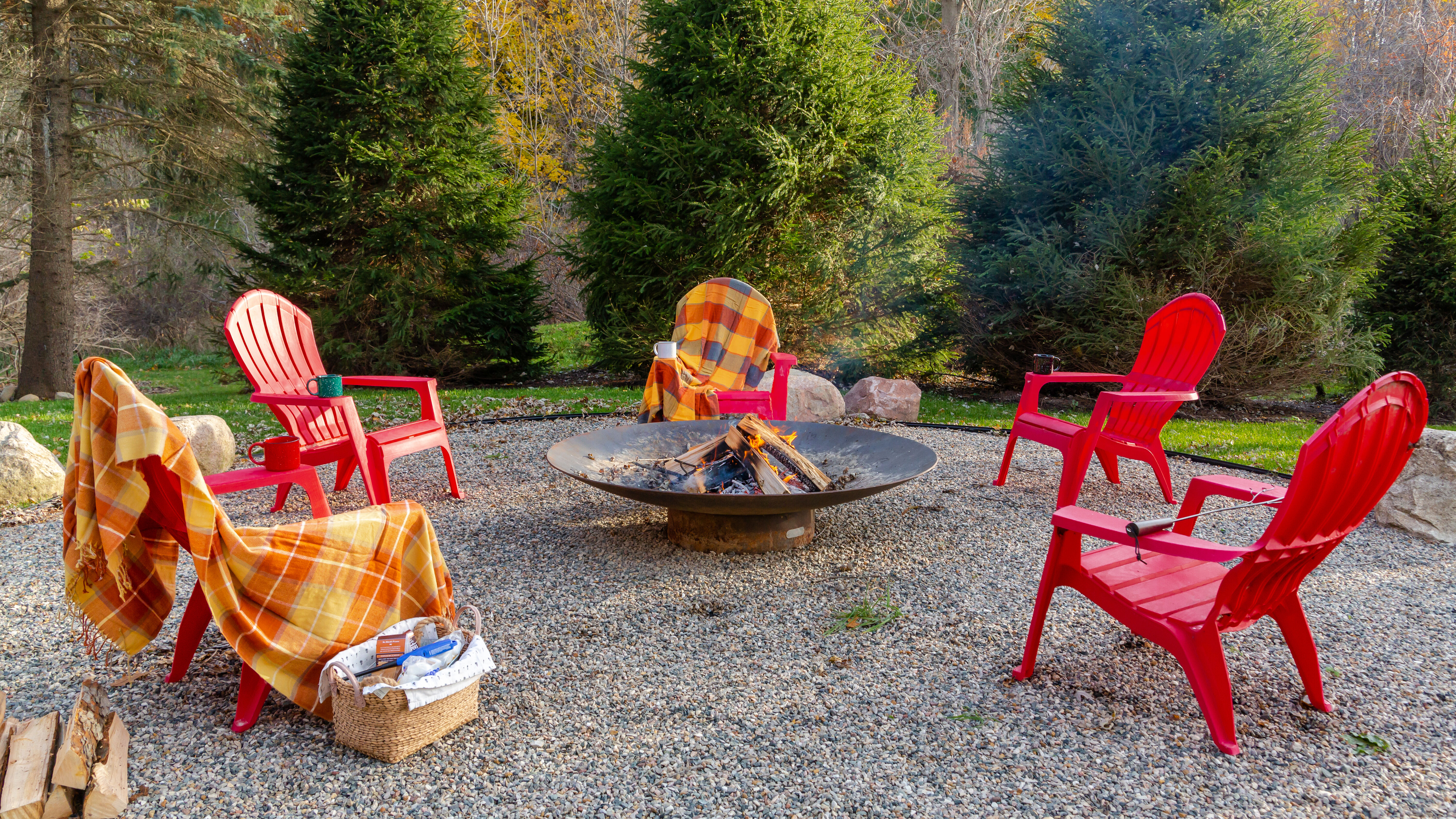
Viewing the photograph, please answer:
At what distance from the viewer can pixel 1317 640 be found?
8.19 feet

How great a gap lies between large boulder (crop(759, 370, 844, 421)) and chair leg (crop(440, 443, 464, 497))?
260cm

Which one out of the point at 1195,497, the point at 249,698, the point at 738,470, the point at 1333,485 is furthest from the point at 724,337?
the point at 1333,485

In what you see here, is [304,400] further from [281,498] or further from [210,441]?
[210,441]

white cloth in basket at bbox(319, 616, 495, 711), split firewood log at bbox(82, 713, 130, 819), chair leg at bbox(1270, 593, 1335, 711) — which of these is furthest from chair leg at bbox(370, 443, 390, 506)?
chair leg at bbox(1270, 593, 1335, 711)

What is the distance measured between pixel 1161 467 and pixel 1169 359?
57cm

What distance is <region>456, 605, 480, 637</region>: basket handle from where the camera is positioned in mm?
2023

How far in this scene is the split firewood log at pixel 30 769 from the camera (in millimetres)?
1579

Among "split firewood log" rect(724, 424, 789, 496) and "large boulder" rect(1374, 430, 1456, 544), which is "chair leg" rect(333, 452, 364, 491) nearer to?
"split firewood log" rect(724, 424, 789, 496)

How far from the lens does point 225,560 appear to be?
1.88 meters

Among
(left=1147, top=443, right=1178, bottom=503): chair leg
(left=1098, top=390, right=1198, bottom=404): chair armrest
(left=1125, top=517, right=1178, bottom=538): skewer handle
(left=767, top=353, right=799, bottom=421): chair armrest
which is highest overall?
(left=1098, top=390, right=1198, bottom=404): chair armrest

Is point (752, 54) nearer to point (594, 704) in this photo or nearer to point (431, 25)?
point (431, 25)

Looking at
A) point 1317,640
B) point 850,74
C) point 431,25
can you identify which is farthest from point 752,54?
point 1317,640

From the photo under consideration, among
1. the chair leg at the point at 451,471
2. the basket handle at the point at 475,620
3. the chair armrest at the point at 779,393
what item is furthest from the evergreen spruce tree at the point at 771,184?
the basket handle at the point at 475,620

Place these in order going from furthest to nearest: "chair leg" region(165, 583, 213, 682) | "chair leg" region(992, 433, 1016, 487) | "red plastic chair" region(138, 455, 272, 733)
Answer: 1. "chair leg" region(992, 433, 1016, 487)
2. "chair leg" region(165, 583, 213, 682)
3. "red plastic chair" region(138, 455, 272, 733)
